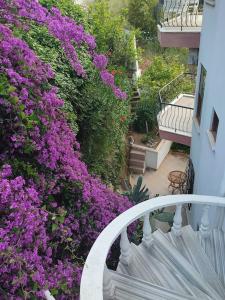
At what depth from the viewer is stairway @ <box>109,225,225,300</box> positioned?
10.3ft

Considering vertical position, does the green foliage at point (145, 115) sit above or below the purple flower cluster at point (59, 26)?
below

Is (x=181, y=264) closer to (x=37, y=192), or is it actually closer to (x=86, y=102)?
(x=37, y=192)

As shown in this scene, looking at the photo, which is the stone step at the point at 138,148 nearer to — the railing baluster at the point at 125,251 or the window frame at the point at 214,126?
the window frame at the point at 214,126

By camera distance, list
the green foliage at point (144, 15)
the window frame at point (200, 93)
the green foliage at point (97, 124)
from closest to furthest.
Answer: the green foliage at point (97, 124) < the window frame at point (200, 93) < the green foliage at point (144, 15)

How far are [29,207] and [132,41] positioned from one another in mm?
10945

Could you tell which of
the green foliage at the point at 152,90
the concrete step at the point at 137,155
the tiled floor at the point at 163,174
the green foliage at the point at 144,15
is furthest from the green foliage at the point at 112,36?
the green foliage at the point at 144,15

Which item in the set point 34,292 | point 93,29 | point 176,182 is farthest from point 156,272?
point 93,29

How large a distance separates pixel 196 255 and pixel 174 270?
569 mm

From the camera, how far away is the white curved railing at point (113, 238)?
95.6 inches

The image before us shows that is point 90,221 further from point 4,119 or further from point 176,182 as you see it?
point 176,182

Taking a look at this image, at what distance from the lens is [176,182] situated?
11297mm

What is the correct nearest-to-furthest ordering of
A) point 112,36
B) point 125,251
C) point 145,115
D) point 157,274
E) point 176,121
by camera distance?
1. point 125,251
2. point 157,274
3. point 176,121
4. point 112,36
5. point 145,115

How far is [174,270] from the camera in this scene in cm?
386

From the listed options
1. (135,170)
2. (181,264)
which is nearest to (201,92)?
(181,264)
